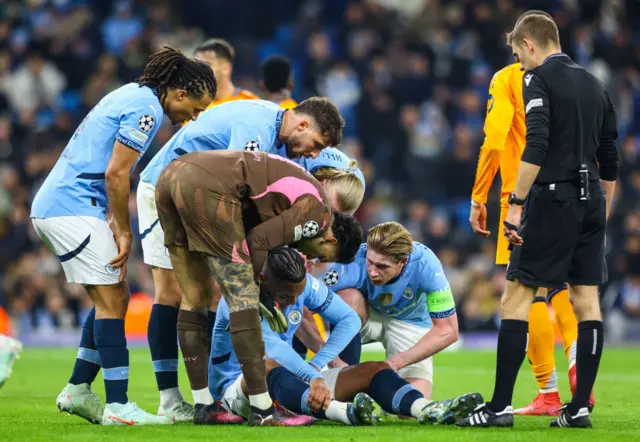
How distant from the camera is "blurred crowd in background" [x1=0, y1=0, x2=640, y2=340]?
54.4ft

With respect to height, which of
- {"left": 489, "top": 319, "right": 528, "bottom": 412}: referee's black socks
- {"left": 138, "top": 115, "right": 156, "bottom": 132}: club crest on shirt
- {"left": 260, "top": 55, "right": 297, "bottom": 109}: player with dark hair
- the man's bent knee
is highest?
{"left": 260, "top": 55, "right": 297, "bottom": 109}: player with dark hair

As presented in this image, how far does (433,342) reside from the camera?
700cm

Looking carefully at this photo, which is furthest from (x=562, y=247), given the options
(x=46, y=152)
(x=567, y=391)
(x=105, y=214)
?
(x=46, y=152)

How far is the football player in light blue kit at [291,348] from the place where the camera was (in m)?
6.14

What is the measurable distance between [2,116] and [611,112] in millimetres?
13342

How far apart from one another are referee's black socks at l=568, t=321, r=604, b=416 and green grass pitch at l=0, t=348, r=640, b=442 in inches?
7.6

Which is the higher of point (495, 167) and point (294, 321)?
point (495, 167)

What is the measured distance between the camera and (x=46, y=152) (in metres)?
17.1

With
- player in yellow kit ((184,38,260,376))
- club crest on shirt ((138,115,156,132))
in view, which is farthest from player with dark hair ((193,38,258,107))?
club crest on shirt ((138,115,156,132))

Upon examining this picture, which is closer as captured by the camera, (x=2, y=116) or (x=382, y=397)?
(x=382, y=397)

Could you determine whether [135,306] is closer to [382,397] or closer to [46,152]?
[46,152]

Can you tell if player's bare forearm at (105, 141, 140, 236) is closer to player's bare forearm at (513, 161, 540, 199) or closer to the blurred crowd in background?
player's bare forearm at (513, 161, 540, 199)

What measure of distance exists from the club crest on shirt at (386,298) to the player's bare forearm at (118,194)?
1958 mm

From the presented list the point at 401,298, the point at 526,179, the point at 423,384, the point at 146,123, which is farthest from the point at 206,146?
the point at 423,384
